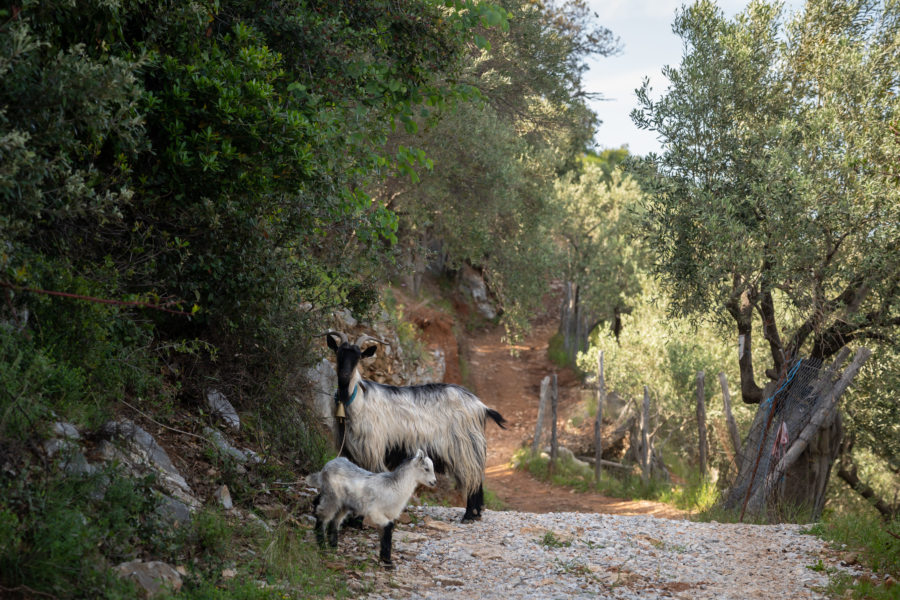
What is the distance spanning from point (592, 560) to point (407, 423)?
8.25 feet

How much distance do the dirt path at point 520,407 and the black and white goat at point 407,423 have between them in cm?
696

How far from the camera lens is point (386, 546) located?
20.5 ft

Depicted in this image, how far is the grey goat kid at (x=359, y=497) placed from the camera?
6125 mm

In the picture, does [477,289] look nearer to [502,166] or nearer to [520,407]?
[520,407]

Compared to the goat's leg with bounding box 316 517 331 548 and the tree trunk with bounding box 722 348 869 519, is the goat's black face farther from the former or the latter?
the tree trunk with bounding box 722 348 869 519

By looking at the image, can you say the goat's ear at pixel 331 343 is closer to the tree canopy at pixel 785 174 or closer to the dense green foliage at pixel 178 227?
the dense green foliage at pixel 178 227

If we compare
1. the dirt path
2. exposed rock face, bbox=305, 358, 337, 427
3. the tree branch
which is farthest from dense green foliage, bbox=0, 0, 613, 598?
the dirt path

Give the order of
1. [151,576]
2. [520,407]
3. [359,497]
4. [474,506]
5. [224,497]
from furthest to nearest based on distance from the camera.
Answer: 1. [520,407]
2. [474,506]
3. [359,497]
4. [224,497]
5. [151,576]

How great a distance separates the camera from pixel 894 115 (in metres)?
10.5

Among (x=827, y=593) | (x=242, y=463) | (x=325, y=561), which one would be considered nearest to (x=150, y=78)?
(x=242, y=463)

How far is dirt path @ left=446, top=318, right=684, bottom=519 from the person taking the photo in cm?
1659

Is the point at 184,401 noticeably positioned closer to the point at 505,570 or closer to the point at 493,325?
the point at 505,570

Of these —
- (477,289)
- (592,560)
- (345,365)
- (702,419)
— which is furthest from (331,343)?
(477,289)

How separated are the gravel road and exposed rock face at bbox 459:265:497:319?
25764 millimetres
